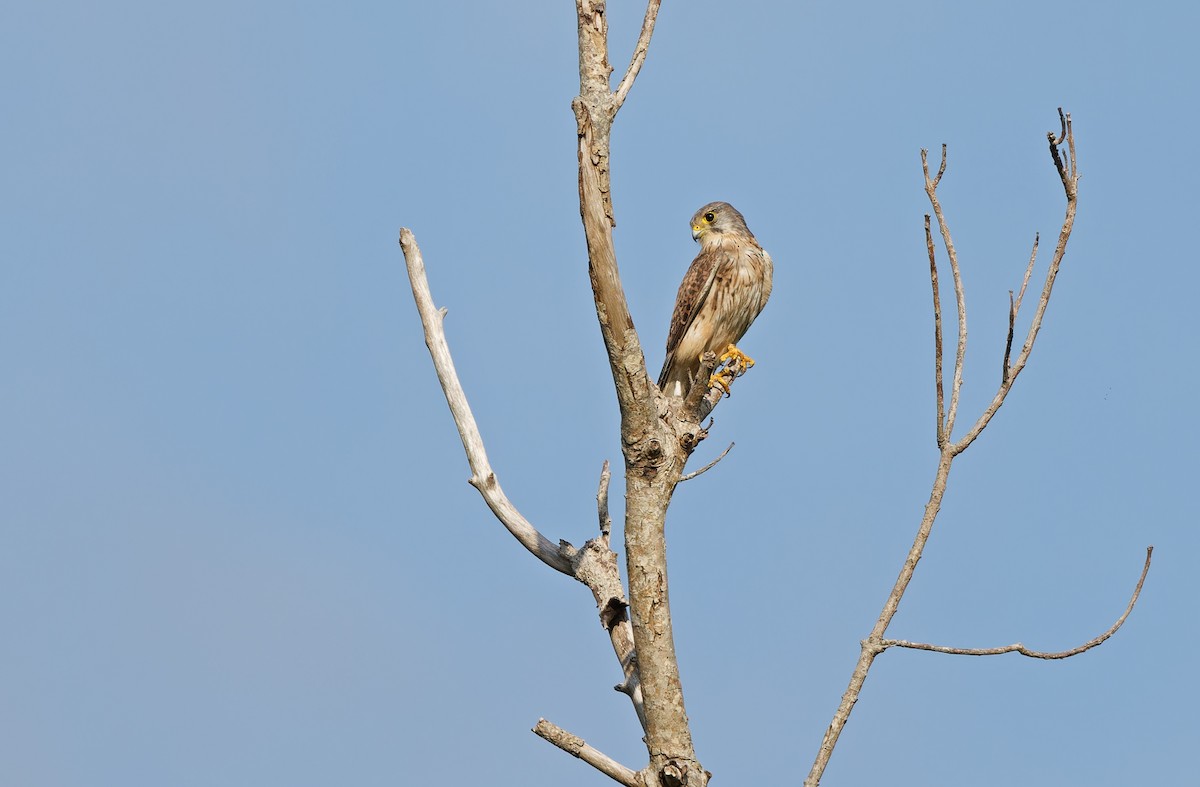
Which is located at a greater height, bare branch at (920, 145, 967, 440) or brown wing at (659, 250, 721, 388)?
brown wing at (659, 250, 721, 388)

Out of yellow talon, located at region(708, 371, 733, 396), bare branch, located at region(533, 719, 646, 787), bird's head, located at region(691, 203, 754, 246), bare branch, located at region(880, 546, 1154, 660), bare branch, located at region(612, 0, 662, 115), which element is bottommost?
bare branch, located at region(533, 719, 646, 787)

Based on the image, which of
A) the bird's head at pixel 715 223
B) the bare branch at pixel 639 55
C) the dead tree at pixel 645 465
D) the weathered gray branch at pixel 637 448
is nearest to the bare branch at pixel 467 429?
the dead tree at pixel 645 465

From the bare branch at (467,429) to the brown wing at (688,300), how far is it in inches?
90.2

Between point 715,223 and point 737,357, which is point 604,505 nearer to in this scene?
point 737,357

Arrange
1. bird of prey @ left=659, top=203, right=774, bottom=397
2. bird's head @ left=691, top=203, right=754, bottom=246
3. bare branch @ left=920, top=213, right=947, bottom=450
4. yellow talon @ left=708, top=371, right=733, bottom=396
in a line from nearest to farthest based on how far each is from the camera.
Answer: bare branch @ left=920, top=213, right=947, bottom=450 < yellow talon @ left=708, top=371, right=733, bottom=396 < bird of prey @ left=659, top=203, right=774, bottom=397 < bird's head @ left=691, top=203, right=754, bottom=246

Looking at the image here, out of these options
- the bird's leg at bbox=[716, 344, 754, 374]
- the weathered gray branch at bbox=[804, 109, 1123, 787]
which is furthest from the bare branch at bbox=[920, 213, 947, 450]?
the bird's leg at bbox=[716, 344, 754, 374]

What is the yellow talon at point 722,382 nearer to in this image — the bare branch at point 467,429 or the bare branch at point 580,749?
the bare branch at point 467,429

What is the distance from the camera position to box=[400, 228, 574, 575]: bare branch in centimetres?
493

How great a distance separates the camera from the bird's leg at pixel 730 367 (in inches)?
254

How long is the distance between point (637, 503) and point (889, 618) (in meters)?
0.97

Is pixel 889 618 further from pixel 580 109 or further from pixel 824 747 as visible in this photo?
pixel 580 109

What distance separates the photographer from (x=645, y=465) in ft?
13.9

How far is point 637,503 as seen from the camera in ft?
14.0

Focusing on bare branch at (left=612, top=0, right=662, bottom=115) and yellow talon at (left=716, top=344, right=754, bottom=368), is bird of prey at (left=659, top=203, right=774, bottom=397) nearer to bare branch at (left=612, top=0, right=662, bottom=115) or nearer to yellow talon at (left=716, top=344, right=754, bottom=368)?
yellow talon at (left=716, top=344, right=754, bottom=368)
